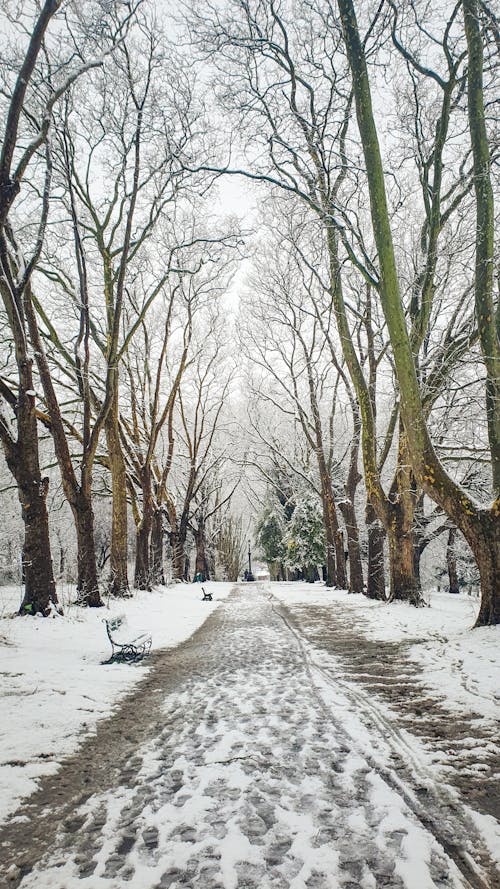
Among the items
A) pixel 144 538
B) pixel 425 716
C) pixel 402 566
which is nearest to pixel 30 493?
pixel 425 716

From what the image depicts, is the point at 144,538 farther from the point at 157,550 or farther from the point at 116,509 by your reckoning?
the point at 116,509

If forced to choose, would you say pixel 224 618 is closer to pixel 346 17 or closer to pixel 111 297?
pixel 111 297

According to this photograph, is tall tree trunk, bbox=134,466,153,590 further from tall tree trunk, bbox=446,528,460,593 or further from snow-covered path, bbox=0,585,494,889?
tall tree trunk, bbox=446,528,460,593

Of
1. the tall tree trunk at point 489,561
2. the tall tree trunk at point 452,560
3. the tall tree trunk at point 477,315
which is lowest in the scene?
the tall tree trunk at point 452,560

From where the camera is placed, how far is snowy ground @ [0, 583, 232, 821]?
3.41 m

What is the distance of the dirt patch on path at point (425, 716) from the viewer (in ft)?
9.43

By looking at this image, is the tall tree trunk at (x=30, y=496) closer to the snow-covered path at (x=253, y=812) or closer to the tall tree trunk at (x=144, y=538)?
the snow-covered path at (x=253, y=812)

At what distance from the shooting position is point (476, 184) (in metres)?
7.17

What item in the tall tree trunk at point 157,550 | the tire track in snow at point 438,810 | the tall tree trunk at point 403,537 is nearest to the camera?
the tire track in snow at point 438,810

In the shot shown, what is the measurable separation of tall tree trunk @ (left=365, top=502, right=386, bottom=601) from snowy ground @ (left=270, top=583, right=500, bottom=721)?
125 inches

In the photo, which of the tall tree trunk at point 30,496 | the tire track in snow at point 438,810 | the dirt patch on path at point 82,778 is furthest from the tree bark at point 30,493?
the tire track in snow at point 438,810

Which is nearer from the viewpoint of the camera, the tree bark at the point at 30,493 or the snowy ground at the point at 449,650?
the snowy ground at the point at 449,650

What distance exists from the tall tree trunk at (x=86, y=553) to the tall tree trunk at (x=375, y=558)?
8166 millimetres

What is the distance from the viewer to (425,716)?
4.00 meters
